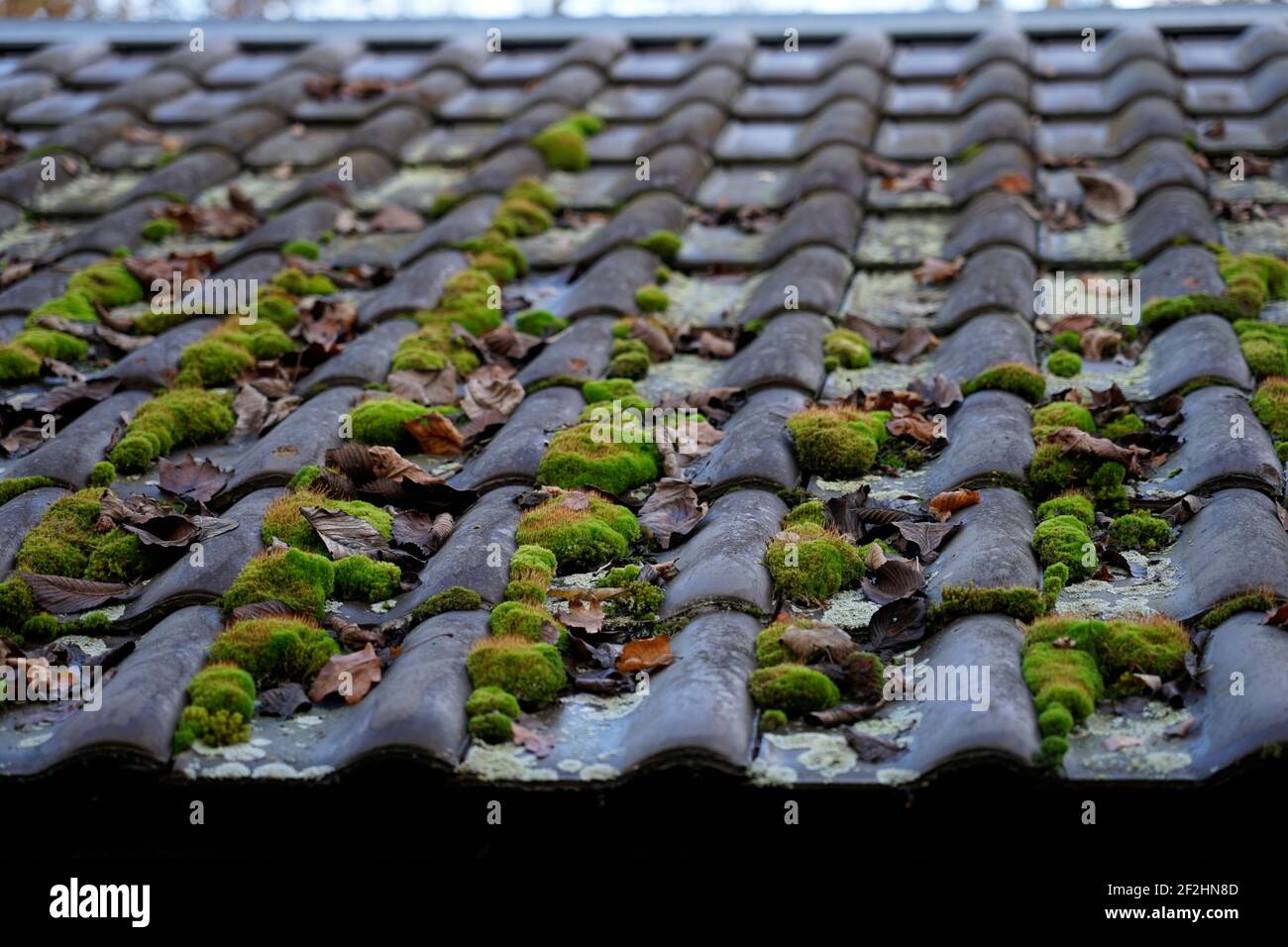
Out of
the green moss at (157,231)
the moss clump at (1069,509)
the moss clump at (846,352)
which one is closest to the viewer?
the moss clump at (1069,509)

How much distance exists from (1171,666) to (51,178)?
521 centimetres

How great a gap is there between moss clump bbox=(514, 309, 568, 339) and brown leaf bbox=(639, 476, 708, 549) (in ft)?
4.02

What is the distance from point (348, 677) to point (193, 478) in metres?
1.11

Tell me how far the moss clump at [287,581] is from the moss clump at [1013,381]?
1.85 m

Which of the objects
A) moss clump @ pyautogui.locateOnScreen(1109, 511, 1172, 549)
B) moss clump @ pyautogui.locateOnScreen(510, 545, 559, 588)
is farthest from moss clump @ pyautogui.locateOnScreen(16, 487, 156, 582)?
moss clump @ pyautogui.locateOnScreen(1109, 511, 1172, 549)

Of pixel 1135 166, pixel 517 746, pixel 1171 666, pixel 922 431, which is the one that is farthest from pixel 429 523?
pixel 1135 166

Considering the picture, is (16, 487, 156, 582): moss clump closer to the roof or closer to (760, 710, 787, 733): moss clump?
the roof

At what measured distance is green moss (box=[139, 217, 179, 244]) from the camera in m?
5.41

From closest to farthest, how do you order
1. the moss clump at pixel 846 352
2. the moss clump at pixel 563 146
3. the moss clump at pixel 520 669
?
the moss clump at pixel 520 669 → the moss clump at pixel 846 352 → the moss clump at pixel 563 146

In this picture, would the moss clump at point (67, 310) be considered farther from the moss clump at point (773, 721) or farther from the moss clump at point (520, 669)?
the moss clump at point (773, 721)

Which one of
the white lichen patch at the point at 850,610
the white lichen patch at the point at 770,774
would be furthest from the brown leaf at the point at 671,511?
the white lichen patch at the point at 770,774

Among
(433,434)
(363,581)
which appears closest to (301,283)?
(433,434)

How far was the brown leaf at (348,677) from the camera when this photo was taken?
106 inches
